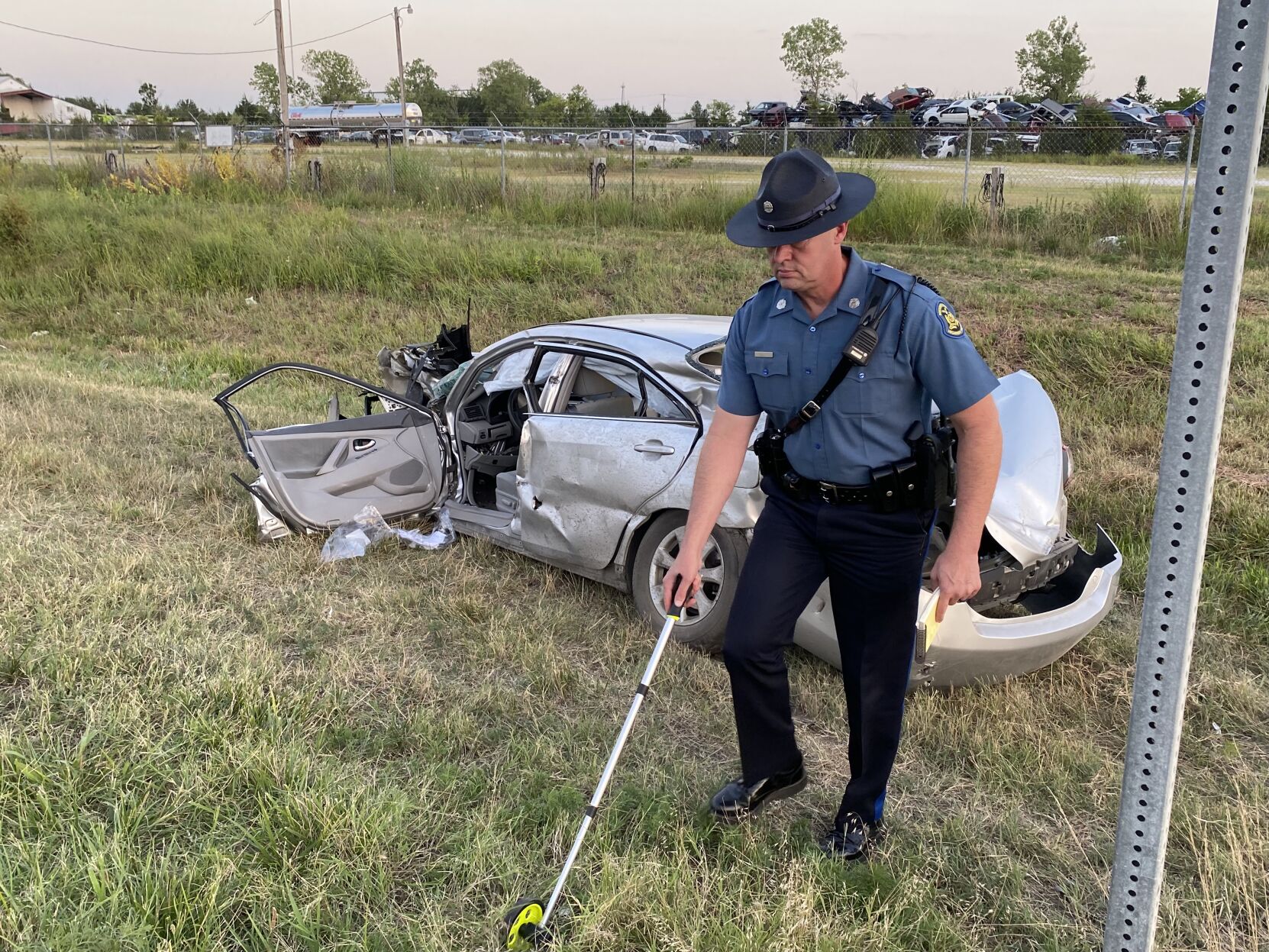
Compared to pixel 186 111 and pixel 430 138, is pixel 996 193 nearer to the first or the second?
pixel 430 138

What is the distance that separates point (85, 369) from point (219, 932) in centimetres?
962

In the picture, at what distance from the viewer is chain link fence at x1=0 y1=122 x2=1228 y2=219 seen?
14.7m

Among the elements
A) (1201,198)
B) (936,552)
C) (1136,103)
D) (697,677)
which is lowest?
(697,677)

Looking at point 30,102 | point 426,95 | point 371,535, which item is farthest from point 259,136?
point 30,102

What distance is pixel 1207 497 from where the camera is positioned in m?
1.68

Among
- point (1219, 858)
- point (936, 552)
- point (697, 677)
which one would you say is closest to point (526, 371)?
point (697, 677)

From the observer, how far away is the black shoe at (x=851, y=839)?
115 inches

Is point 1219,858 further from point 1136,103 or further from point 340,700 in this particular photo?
point 1136,103

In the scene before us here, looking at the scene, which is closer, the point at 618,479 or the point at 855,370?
the point at 855,370

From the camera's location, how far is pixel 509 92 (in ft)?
246

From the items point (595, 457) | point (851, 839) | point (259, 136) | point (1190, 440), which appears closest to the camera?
point (1190, 440)

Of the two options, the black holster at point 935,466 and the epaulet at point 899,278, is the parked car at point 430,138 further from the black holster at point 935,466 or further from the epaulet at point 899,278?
the black holster at point 935,466

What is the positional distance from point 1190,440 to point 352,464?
4.68 metres

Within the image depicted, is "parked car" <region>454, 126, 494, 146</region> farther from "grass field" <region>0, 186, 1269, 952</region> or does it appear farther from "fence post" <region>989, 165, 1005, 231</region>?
"grass field" <region>0, 186, 1269, 952</region>
